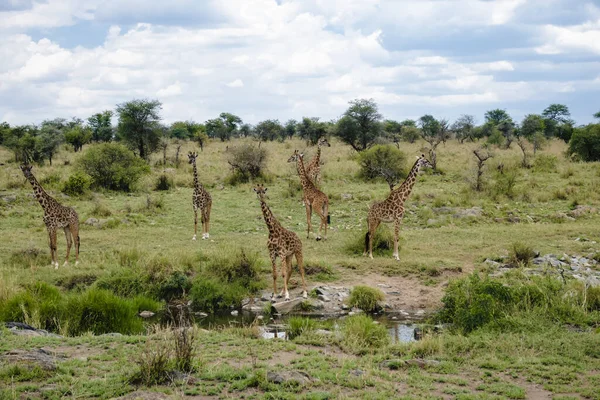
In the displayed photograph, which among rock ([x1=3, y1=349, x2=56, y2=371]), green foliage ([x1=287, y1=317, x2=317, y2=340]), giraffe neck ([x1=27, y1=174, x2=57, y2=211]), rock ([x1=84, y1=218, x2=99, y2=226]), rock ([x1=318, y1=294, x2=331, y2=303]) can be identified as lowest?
rock ([x1=318, y1=294, x2=331, y2=303])

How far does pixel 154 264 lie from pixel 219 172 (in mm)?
22633

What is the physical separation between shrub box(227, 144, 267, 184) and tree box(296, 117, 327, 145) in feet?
95.8

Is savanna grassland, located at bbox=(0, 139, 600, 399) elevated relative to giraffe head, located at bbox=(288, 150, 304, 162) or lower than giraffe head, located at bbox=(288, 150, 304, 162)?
lower

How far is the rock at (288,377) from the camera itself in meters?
8.06

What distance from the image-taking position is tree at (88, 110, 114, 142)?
216 ft

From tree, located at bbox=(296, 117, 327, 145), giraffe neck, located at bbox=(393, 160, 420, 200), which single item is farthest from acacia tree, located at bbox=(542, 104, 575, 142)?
giraffe neck, located at bbox=(393, 160, 420, 200)

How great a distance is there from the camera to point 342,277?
16.5 meters

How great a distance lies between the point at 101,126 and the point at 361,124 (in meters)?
34.5

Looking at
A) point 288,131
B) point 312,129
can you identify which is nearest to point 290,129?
point 288,131

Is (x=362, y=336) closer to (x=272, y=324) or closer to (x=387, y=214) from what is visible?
(x=272, y=324)

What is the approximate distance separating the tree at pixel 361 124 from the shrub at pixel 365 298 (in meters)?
34.5

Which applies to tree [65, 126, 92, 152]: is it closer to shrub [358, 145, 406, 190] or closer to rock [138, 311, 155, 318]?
shrub [358, 145, 406, 190]

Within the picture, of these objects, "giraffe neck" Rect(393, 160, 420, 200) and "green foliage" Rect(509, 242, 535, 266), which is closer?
"green foliage" Rect(509, 242, 535, 266)

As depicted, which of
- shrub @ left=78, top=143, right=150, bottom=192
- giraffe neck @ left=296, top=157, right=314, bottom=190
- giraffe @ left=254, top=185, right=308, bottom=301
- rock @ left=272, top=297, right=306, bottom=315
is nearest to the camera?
→ rock @ left=272, top=297, right=306, bottom=315
